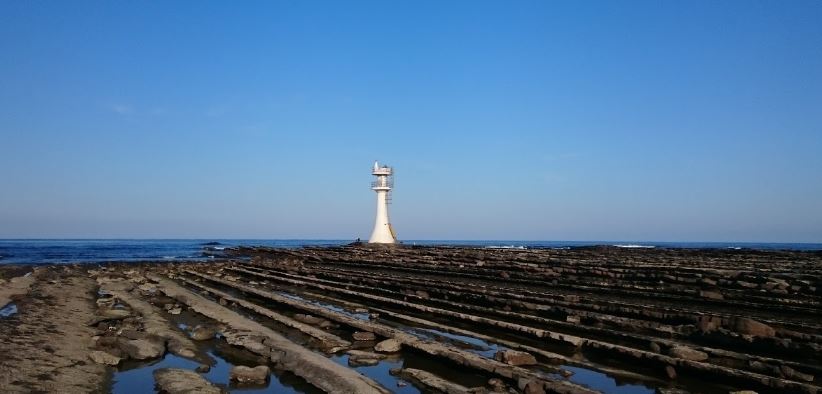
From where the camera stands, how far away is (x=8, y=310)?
13.5 meters

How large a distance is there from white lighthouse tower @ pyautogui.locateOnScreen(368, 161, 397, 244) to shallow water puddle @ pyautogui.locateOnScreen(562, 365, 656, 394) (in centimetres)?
4358

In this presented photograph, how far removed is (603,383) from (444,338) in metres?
3.53

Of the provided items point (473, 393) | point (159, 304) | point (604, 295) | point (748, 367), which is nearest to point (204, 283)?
point (159, 304)

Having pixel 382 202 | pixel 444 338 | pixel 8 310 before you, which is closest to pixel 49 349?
pixel 8 310

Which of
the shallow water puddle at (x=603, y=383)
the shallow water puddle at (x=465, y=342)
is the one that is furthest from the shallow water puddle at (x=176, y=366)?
the shallow water puddle at (x=603, y=383)

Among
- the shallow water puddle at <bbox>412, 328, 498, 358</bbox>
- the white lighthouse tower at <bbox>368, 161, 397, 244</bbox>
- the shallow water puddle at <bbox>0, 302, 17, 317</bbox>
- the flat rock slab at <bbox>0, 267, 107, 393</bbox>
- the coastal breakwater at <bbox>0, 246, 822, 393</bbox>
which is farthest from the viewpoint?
the white lighthouse tower at <bbox>368, 161, 397, 244</bbox>

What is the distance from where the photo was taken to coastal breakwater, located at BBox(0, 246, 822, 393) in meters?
7.17

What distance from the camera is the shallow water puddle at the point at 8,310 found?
42.1 feet

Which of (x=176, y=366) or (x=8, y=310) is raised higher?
(x=8, y=310)

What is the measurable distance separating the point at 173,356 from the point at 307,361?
2531 millimetres

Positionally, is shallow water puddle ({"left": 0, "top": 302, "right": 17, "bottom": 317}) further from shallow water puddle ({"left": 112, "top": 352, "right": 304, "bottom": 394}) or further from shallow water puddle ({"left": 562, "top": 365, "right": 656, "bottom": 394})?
shallow water puddle ({"left": 562, "top": 365, "right": 656, "bottom": 394})

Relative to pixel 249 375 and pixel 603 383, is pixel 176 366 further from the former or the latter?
pixel 603 383

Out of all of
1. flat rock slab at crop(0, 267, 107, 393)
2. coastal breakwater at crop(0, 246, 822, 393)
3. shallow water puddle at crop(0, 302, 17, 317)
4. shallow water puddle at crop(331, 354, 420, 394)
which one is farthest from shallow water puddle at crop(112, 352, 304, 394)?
shallow water puddle at crop(0, 302, 17, 317)

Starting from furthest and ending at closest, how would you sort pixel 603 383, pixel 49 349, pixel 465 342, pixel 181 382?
pixel 465 342
pixel 49 349
pixel 603 383
pixel 181 382
